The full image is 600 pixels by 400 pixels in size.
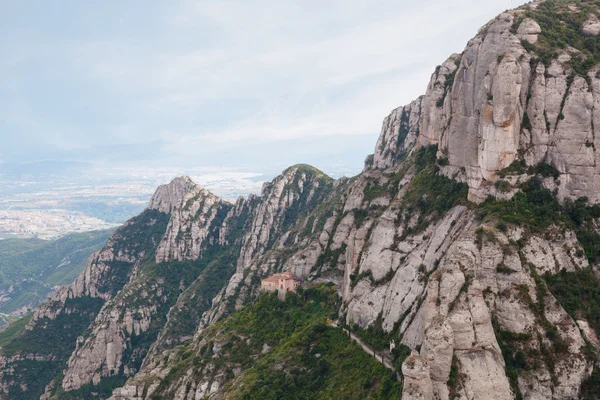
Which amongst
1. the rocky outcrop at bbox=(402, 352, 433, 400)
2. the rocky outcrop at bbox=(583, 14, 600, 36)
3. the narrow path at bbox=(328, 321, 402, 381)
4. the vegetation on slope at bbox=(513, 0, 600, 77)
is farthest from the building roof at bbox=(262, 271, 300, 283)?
the rocky outcrop at bbox=(583, 14, 600, 36)

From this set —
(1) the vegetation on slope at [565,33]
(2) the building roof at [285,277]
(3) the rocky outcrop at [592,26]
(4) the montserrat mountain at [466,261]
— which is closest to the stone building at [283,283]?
(2) the building roof at [285,277]

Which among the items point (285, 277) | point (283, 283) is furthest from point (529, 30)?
point (283, 283)

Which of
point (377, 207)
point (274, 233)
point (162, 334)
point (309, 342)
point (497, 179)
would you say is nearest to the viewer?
point (497, 179)

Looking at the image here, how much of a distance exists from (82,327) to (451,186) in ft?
529

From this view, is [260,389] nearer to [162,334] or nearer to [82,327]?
[162,334]

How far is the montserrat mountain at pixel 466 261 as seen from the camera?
52.9 meters

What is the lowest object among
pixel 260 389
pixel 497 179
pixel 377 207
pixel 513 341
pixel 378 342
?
pixel 260 389

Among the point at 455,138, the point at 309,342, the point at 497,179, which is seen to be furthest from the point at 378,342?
the point at 455,138

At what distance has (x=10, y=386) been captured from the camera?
16150 centimetres

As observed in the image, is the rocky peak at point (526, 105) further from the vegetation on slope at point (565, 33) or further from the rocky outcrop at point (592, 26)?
the vegetation on slope at point (565, 33)

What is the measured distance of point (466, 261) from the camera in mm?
57188

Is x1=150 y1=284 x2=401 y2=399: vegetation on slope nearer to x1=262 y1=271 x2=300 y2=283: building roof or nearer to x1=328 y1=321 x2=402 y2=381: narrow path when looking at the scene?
x1=328 y1=321 x2=402 y2=381: narrow path

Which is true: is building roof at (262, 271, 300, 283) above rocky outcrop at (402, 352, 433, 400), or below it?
below

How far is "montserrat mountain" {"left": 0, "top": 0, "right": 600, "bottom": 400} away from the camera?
52.9 m
